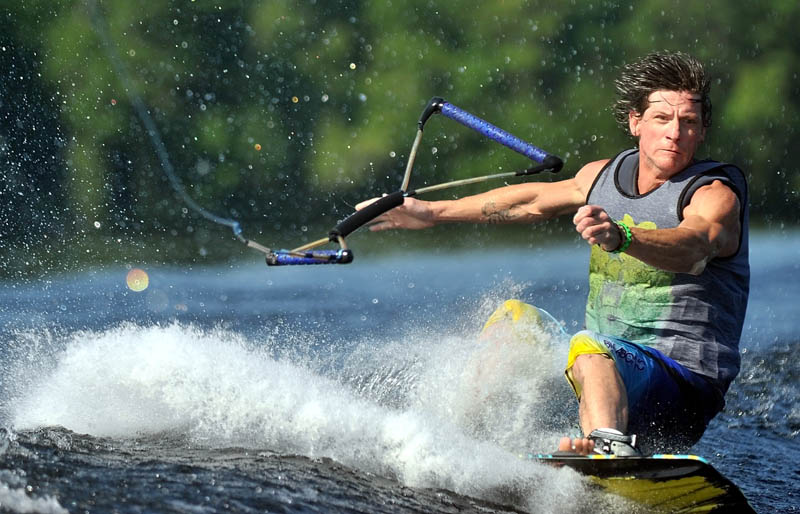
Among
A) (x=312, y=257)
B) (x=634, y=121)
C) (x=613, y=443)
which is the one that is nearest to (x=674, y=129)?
(x=634, y=121)

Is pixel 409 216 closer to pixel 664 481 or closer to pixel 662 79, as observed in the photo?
pixel 662 79

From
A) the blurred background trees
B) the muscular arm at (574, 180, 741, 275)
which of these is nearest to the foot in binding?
the muscular arm at (574, 180, 741, 275)

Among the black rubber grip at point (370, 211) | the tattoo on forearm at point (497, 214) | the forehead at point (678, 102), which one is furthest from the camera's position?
the tattoo on forearm at point (497, 214)

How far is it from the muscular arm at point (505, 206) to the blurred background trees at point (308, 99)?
1083cm

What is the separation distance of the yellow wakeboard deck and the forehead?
1.20 m

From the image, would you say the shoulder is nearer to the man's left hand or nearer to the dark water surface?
the man's left hand

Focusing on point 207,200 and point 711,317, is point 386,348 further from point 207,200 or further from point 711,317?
point 207,200

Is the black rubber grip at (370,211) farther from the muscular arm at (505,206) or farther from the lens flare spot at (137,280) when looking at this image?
the lens flare spot at (137,280)

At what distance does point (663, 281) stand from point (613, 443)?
0.67m

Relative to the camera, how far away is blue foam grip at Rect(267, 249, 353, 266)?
3057 millimetres

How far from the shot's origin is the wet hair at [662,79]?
3.52 m

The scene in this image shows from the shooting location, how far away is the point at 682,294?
3.39 meters

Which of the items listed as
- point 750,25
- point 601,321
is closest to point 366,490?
point 601,321

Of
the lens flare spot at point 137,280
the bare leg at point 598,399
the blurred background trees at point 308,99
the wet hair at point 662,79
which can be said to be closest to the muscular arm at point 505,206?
the wet hair at point 662,79
